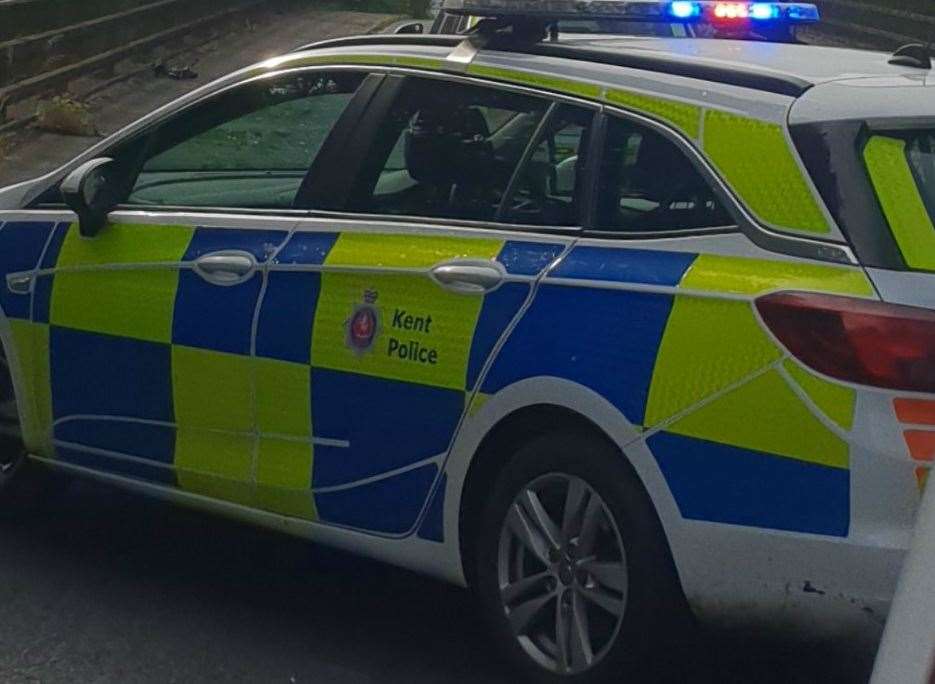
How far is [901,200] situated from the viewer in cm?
Result: 385

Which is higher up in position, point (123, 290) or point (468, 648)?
point (123, 290)

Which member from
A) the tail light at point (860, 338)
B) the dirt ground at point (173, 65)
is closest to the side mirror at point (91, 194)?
the tail light at point (860, 338)

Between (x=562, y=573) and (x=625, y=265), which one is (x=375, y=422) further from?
(x=625, y=265)

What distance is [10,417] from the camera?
5723 mm

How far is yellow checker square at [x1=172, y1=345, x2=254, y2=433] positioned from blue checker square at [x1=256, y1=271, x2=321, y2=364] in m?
0.10

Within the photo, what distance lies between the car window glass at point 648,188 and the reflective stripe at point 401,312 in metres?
0.30

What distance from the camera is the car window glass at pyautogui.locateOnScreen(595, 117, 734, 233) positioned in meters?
4.09

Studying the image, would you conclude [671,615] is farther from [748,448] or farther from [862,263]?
[862,263]

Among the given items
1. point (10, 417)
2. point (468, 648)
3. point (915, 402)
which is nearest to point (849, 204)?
point (915, 402)

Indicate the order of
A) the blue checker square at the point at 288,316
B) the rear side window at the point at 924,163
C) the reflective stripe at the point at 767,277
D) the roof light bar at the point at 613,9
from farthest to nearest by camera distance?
the blue checker square at the point at 288,316, the roof light bar at the point at 613,9, the rear side window at the point at 924,163, the reflective stripe at the point at 767,277

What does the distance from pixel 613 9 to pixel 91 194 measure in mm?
1578

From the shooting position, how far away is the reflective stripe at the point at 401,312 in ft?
14.4

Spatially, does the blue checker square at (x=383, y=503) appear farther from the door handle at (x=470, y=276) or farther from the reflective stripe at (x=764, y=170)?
the reflective stripe at (x=764, y=170)

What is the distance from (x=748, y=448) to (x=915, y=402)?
1.13 feet
